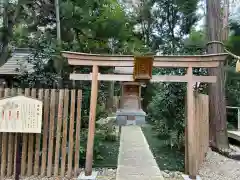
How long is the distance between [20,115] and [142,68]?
2.27 metres

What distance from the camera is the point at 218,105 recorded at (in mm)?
7074

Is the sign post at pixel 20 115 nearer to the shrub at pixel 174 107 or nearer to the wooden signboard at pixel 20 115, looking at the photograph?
the wooden signboard at pixel 20 115

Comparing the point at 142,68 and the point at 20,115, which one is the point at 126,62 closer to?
the point at 142,68

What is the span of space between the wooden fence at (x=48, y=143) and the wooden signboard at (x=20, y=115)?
439 millimetres

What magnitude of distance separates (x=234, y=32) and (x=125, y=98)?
9.62m

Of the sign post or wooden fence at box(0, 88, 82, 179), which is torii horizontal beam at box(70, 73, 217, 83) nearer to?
wooden fence at box(0, 88, 82, 179)

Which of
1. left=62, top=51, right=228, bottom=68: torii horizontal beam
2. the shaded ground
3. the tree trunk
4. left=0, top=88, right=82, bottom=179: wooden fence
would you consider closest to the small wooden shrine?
the shaded ground

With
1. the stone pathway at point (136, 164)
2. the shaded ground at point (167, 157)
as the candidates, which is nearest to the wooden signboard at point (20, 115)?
the stone pathway at point (136, 164)

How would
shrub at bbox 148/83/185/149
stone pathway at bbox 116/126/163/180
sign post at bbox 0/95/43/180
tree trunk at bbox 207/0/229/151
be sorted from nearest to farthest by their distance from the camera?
sign post at bbox 0/95/43/180, stone pathway at bbox 116/126/163/180, shrub at bbox 148/83/185/149, tree trunk at bbox 207/0/229/151

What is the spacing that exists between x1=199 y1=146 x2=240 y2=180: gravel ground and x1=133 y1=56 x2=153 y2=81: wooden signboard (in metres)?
2.22

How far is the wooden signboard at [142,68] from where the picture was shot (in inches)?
183

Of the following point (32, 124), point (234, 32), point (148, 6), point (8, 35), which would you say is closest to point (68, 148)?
point (32, 124)

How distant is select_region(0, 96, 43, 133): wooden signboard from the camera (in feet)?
12.9

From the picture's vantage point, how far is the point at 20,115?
3.95 meters
